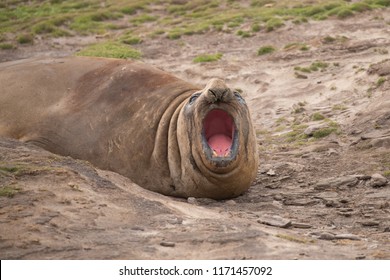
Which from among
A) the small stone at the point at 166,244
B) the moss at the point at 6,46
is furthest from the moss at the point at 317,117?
the moss at the point at 6,46

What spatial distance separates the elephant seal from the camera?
27.9 ft

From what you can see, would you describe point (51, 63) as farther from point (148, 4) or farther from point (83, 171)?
point (148, 4)

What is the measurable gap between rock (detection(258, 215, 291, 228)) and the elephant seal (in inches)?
43.4

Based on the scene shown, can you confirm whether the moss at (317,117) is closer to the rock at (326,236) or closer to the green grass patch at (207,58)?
the green grass patch at (207,58)

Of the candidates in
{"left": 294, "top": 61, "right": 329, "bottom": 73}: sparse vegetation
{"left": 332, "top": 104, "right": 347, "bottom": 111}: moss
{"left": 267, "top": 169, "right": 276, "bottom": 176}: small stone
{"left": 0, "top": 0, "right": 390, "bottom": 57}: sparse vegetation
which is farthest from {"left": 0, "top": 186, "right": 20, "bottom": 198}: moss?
{"left": 0, "top": 0, "right": 390, "bottom": 57}: sparse vegetation

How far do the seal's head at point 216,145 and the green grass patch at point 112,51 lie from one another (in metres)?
8.47

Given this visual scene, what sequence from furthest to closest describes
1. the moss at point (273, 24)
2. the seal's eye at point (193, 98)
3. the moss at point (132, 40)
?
the moss at point (132, 40) < the moss at point (273, 24) < the seal's eye at point (193, 98)

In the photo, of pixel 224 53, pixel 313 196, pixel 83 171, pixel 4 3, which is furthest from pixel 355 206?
pixel 4 3

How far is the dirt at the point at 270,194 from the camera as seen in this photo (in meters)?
5.72

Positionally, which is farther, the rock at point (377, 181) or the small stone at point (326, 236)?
the rock at point (377, 181)

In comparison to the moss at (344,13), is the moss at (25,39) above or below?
below

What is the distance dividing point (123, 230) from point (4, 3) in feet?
68.5

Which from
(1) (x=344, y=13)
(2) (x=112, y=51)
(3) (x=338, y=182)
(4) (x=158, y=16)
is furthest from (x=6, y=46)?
(3) (x=338, y=182)
